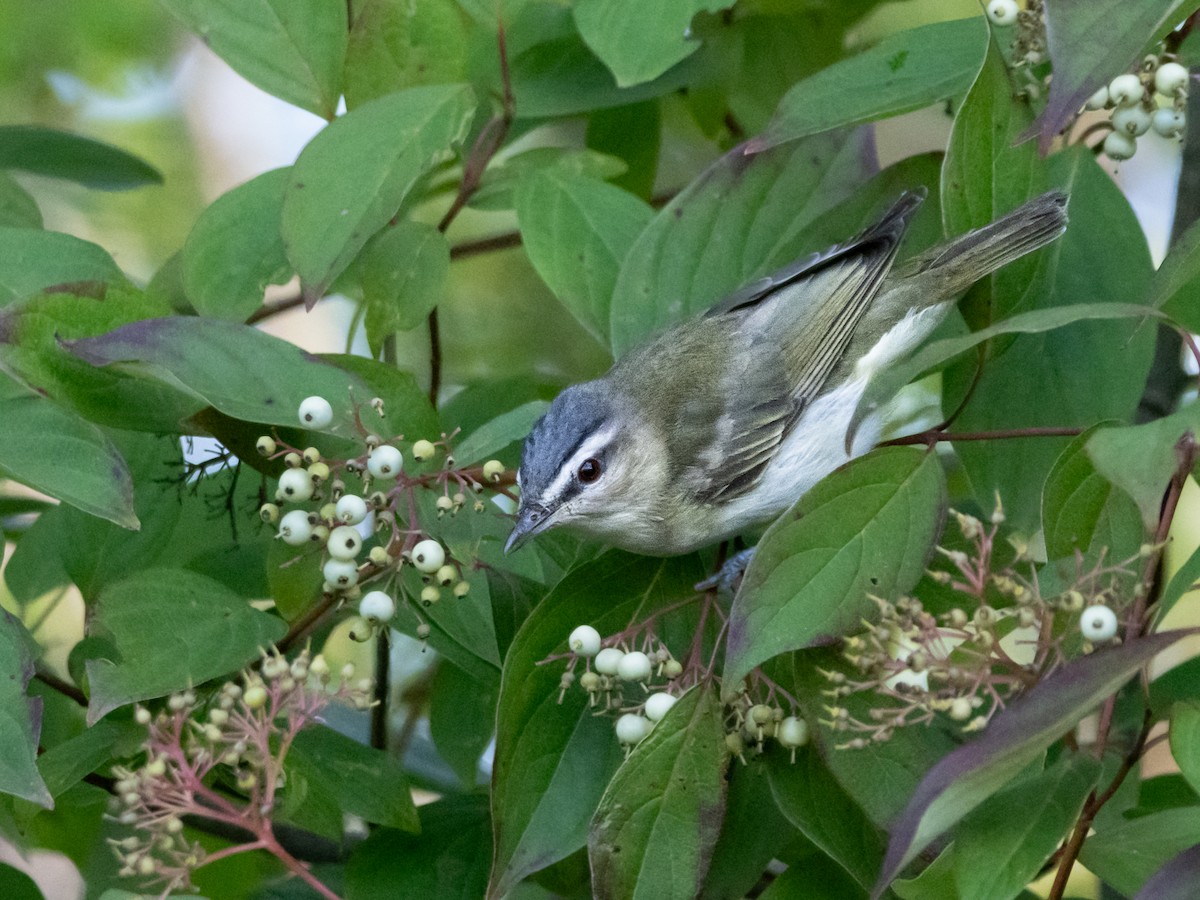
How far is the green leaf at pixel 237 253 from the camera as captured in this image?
2109mm

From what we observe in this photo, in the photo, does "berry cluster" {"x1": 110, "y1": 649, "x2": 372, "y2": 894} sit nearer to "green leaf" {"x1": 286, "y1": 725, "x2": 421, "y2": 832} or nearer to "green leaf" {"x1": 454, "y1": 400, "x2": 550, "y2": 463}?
"green leaf" {"x1": 286, "y1": 725, "x2": 421, "y2": 832}

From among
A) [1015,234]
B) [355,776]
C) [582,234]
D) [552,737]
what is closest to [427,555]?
[552,737]

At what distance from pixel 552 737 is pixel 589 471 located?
94cm

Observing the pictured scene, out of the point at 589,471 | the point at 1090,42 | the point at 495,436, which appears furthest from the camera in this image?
the point at 589,471

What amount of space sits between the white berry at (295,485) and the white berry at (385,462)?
0.34 ft

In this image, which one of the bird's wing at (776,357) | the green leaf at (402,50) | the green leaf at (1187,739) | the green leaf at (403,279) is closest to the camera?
the green leaf at (1187,739)

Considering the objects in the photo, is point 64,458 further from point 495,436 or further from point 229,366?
point 495,436

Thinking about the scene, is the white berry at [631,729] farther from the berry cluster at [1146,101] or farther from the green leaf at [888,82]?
the berry cluster at [1146,101]

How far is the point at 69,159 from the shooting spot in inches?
100

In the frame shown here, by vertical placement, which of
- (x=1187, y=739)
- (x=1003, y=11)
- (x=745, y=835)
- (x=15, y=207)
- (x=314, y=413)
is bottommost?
(x=745, y=835)

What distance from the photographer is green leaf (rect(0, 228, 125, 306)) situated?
2.02 m

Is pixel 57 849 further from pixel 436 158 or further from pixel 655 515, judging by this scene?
pixel 436 158

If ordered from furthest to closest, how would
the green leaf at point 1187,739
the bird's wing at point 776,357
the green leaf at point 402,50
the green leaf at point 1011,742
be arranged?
the bird's wing at point 776,357 → the green leaf at point 402,50 → the green leaf at point 1187,739 → the green leaf at point 1011,742

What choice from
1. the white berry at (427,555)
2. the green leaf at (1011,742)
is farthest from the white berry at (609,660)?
the green leaf at (1011,742)
